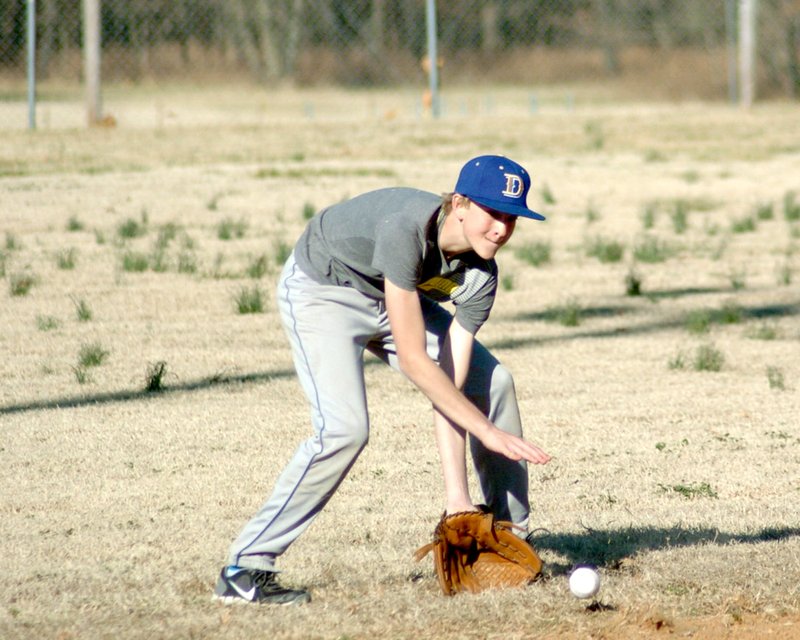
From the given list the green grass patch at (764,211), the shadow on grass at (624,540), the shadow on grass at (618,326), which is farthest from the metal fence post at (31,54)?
the shadow on grass at (624,540)

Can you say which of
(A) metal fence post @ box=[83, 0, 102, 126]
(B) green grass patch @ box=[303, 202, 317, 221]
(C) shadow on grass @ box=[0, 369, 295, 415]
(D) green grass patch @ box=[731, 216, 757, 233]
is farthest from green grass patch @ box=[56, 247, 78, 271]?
(D) green grass patch @ box=[731, 216, 757, 233]

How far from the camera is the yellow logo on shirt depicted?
466 cm

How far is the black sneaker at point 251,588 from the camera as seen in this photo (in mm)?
4754

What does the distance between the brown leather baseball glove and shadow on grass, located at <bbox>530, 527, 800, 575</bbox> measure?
0.36 m

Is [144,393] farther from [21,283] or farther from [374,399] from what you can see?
[21,283]

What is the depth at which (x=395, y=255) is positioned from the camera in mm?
4402

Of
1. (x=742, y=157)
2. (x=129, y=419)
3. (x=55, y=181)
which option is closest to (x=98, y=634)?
(x=129, y=419)

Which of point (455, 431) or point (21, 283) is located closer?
point (455, 431)

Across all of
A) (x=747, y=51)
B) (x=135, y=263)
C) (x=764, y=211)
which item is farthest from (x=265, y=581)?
(x=747, y=51)

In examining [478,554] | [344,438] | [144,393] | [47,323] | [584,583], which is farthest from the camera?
[47,323]

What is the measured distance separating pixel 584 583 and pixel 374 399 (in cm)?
342

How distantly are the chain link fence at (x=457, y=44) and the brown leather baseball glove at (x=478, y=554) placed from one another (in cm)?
1807

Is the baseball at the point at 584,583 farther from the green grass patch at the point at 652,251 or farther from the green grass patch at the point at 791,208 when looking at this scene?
the green grass patch at the point at 791,208

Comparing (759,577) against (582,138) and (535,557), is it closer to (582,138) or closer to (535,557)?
(535,557)
